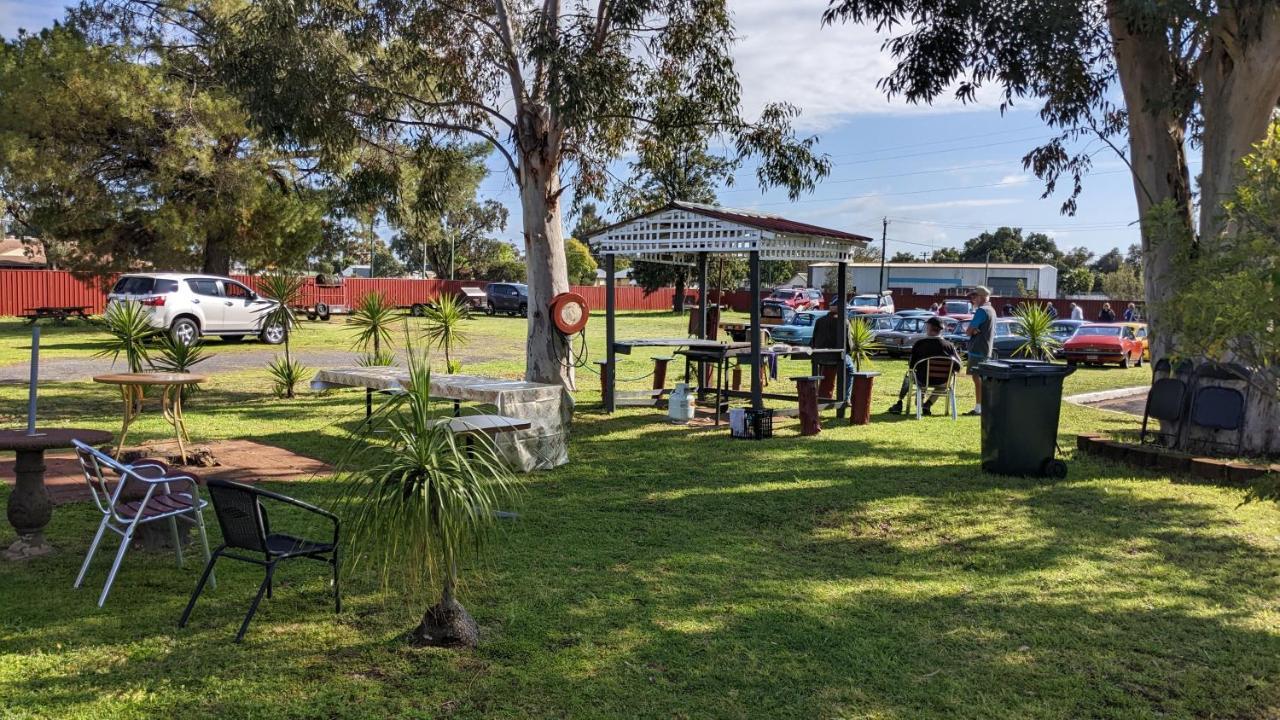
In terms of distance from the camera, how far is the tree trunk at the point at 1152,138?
10594mm

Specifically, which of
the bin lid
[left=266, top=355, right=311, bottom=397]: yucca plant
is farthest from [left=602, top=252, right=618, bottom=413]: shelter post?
the bin lid

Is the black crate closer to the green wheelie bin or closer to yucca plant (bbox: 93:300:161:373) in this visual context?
the green wheelie bin

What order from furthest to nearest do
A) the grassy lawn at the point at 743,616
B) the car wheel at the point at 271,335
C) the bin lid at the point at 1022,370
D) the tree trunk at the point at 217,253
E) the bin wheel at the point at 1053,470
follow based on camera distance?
the tree trunk at the point at 217,253, the car wheel at the point at 271,335, the bin wheel at the point at 1053,470, the bin lid at the point at 1022,370, the grassy lawn at the point at 743,616

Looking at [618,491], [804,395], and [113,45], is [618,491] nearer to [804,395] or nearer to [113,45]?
[804,395]

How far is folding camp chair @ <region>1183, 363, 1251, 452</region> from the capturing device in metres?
9.86

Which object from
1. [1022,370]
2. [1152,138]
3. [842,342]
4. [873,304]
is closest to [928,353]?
[842,342]

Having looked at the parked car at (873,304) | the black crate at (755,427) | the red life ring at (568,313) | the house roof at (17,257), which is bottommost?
the black crate at (755,427)

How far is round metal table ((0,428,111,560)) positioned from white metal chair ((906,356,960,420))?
10.5 metres

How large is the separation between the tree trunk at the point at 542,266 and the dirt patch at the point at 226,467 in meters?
4.15

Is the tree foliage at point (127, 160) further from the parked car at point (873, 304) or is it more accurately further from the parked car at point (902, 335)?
the parked car at point (873, 304)

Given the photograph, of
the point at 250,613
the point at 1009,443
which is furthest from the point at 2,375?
the point at 1009,443

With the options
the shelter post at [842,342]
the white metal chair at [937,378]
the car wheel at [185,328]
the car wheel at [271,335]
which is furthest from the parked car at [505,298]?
the white metal chair at [937,378]

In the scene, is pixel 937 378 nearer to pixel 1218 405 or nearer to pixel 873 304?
pixel 1218 405

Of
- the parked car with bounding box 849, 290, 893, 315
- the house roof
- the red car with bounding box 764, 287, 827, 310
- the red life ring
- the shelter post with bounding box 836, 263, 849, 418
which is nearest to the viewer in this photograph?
the red life ring
